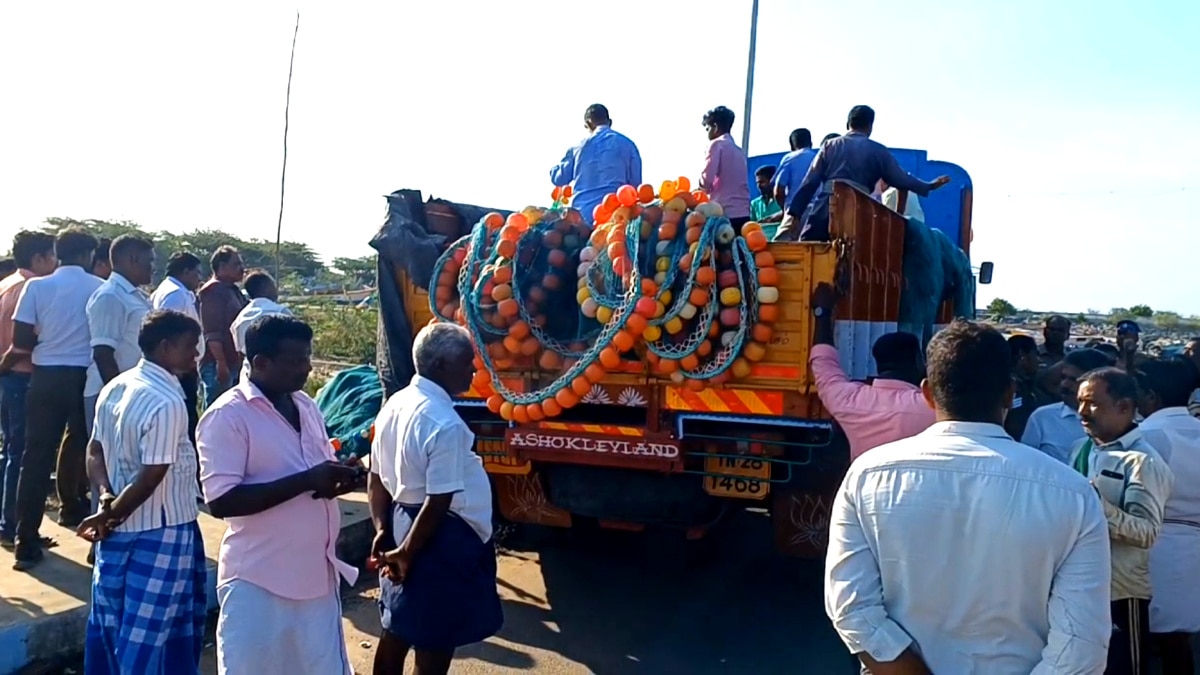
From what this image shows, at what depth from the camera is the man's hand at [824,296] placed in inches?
148

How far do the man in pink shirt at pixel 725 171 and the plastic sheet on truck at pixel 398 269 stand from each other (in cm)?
177

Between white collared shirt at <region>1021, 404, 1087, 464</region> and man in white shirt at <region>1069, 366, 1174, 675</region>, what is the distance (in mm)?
414

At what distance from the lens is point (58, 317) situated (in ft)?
15.5

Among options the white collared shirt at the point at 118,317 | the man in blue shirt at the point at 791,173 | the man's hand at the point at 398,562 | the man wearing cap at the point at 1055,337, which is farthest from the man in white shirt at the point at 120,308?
the man wearing cap at the point at 1055,337

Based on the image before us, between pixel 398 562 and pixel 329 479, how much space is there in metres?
0.39

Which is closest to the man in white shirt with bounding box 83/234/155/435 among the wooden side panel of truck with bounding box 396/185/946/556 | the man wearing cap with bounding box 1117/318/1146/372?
the wooden side panel of truck with bounding box 396/185/946/556

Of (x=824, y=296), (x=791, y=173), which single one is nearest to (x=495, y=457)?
(x=824, y=296)

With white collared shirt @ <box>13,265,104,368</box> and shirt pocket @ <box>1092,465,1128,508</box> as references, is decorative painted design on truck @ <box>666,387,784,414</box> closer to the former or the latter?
shirt pocket @ <box>1092,465,1128,508</box>

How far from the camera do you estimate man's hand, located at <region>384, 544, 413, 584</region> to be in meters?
2.85

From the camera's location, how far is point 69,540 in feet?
16.0

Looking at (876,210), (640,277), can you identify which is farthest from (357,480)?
(876,210)

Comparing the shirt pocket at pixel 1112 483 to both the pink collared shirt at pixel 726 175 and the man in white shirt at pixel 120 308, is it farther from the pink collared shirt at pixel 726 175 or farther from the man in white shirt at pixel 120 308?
the man in white shirt at pixel 120 308

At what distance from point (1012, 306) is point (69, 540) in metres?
31.9

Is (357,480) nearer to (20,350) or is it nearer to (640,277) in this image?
(640,277)
